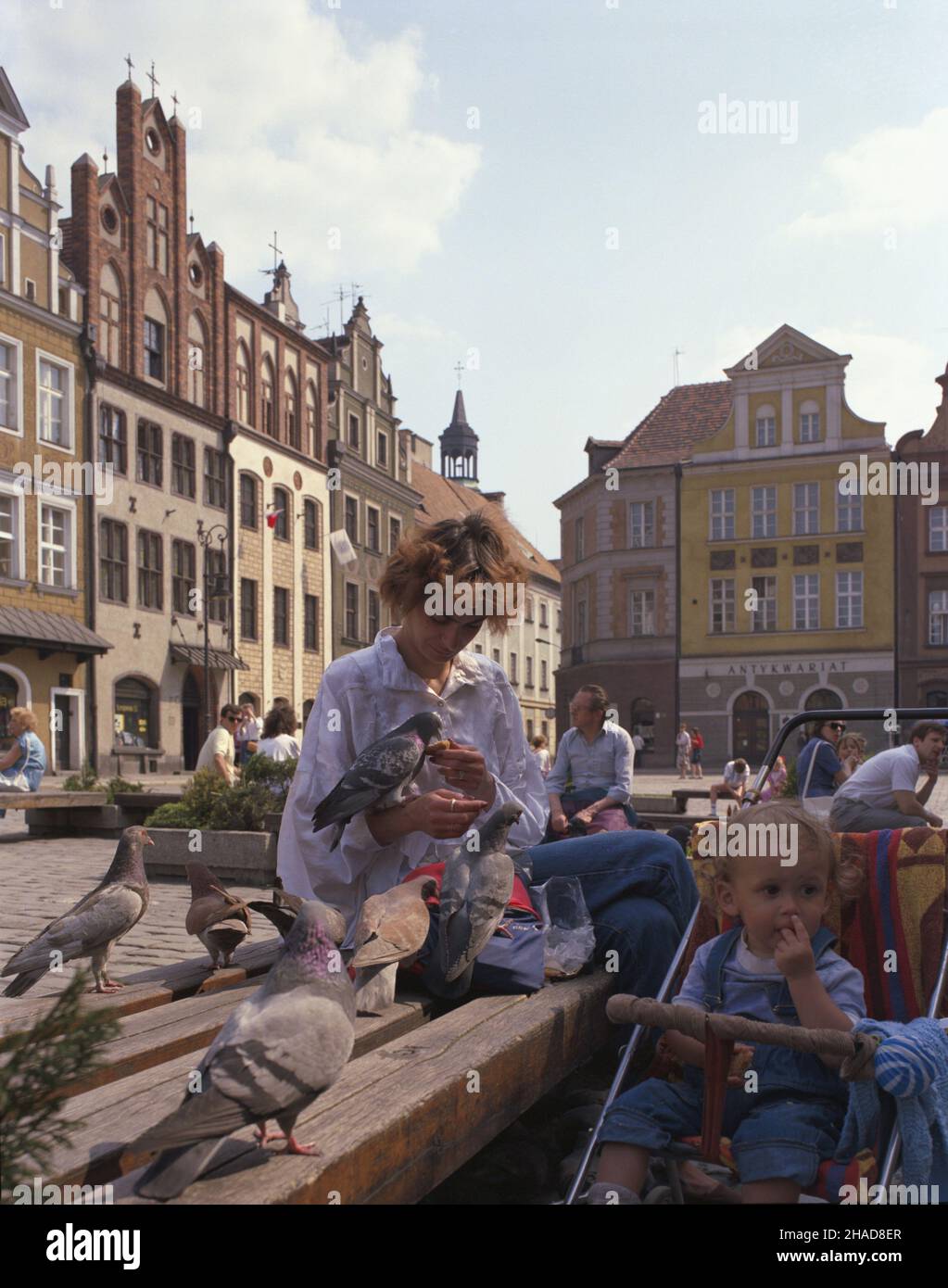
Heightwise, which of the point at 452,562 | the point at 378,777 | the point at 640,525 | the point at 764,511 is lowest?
the point at 378,777

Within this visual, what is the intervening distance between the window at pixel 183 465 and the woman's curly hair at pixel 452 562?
1182 inches

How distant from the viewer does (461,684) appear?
391 cm

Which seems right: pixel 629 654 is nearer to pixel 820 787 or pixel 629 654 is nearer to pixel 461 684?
pixel 820 787

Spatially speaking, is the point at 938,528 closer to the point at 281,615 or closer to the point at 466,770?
the point at 281,615

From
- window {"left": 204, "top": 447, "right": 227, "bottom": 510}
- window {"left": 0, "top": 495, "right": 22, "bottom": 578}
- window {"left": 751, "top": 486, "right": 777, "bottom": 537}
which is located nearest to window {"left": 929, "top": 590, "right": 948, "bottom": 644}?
window {"left": 751, "top": 486, "right": 777, "bottom": 537}

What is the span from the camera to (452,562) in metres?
3.63

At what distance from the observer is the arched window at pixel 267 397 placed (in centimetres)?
3704

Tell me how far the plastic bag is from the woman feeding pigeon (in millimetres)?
102

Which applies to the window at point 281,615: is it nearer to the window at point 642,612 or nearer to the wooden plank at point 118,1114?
the window at point 642,612

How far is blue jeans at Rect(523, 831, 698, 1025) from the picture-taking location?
3.71 m

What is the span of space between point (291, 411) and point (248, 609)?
7162mm

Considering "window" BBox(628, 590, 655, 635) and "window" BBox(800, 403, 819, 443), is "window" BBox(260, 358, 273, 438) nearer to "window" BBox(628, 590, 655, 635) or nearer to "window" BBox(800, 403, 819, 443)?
"window" BBox(628, 590, 655, 635)

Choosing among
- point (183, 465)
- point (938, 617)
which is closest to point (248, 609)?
Result: point (183, 465)

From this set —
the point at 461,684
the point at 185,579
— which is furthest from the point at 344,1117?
the point at 185,579
